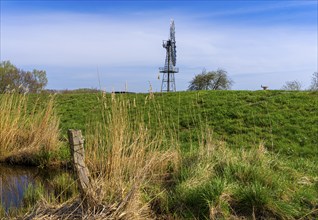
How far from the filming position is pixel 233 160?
204 inches

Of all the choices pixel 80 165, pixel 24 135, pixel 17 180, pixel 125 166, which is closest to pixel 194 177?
pixel 125 166

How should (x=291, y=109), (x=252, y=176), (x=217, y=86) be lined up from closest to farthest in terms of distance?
(x=252, y=176) < (x=291, y=109) < (x=217, y=86)

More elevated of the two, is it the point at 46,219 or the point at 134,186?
the point at 134,186

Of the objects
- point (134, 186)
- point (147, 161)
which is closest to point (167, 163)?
point (147, 161)

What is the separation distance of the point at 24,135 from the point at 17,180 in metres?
1.56

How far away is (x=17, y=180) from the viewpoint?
6137 millimetres

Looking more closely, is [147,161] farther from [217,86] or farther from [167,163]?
[217,86]

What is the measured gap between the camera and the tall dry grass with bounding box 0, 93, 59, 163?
7.14m

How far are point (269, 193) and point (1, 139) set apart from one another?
17.9ft

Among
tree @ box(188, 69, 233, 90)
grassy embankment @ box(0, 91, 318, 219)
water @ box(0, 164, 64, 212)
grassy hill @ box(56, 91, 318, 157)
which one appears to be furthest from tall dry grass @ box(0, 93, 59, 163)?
A: tree @ box(188, 69, 233, 90)

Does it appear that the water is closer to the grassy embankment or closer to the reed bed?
the reed bed

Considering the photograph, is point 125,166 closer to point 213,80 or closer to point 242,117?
point 242,117

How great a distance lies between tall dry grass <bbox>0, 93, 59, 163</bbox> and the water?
31cm

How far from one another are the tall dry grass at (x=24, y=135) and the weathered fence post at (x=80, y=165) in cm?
336
